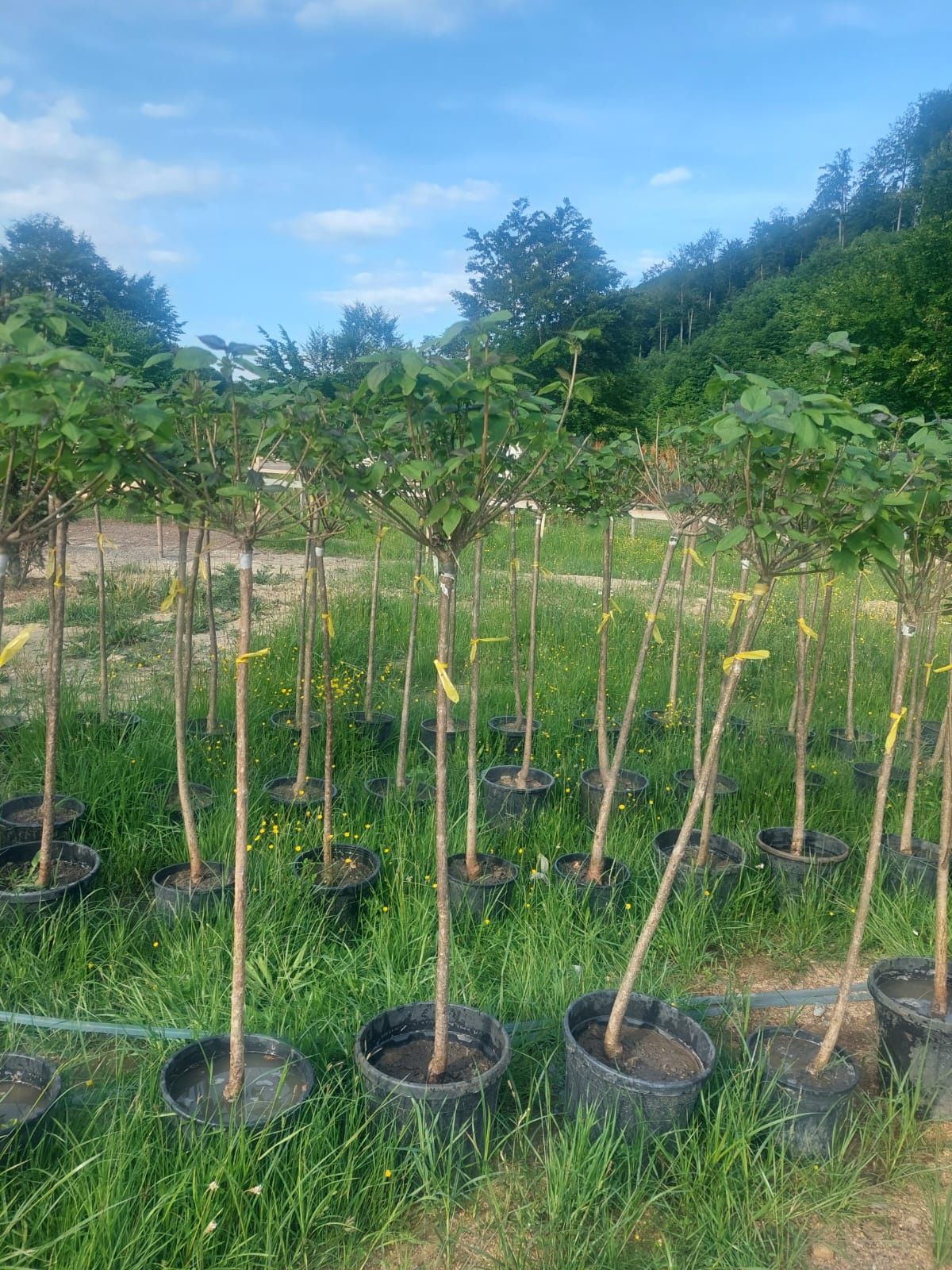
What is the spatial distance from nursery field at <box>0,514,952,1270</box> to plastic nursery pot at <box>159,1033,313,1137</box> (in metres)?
0.05

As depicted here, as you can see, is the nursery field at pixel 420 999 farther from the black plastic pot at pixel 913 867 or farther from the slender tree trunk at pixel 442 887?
the slender tree trunk at pixel 442 887

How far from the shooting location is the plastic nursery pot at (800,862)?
11.8ft

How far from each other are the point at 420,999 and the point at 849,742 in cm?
377

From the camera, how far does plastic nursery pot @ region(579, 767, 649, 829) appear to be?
4188mm

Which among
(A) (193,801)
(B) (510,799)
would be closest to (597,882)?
(B) (510,799)

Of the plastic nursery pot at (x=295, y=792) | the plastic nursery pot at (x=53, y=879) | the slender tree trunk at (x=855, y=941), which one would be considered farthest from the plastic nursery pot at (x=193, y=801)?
the slender tree trunk at (x=855, y=941)

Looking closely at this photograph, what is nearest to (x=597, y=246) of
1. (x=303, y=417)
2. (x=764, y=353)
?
(x=764, y=353)

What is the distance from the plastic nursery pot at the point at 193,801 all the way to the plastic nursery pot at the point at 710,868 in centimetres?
206

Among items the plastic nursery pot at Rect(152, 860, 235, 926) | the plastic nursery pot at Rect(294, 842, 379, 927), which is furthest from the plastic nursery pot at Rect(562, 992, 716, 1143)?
the plastic nursery pot at Rect(152, 860, 235, 926)

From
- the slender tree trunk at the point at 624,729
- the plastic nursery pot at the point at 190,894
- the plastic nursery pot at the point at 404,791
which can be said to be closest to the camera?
the plastic nursery pot at the point at 190,894

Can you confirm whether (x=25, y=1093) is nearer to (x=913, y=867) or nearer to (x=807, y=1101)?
(x=807, y=1101)

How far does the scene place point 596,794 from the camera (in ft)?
13.9

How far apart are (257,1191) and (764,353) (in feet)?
153

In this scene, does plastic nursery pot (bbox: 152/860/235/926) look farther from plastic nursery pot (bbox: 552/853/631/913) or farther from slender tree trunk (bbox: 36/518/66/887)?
plastic nursery pot (bbox: 552/853/631/913)
